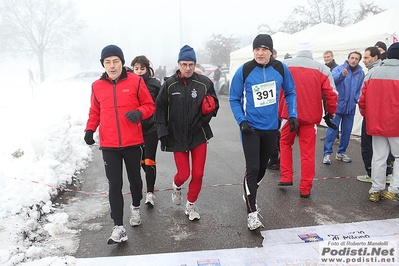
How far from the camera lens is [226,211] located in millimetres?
4418

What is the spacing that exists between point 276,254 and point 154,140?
209 centimetres

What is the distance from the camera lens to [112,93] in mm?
3525

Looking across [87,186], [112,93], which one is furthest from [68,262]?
[87,186]

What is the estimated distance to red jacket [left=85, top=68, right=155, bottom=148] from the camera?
11.6ft

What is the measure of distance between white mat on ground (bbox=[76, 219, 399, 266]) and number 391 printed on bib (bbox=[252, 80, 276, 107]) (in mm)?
1417

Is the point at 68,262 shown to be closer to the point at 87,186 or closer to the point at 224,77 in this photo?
the point at 87,186

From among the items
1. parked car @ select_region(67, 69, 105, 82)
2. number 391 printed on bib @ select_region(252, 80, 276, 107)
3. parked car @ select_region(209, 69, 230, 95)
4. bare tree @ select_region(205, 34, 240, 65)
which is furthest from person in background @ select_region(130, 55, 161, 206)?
bare tree @ select_region(205, 34, 240, 65)

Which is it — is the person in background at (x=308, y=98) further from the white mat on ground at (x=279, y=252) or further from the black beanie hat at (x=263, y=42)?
the white mat on ground at (x=279, y=252)

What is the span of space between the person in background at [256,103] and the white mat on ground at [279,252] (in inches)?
15.5

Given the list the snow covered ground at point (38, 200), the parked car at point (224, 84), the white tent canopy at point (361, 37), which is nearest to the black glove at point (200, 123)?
the snow covered ground at point (38, 200)

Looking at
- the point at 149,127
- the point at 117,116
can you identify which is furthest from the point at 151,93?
the point at 117,116

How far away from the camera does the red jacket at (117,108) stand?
3.52 meters

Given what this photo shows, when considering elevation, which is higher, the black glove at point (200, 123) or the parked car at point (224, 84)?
the black glove at point (200, 123)

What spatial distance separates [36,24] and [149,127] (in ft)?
A: 124
